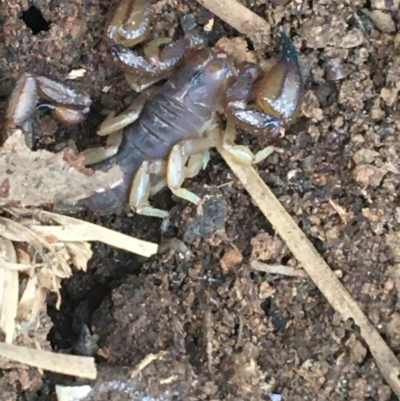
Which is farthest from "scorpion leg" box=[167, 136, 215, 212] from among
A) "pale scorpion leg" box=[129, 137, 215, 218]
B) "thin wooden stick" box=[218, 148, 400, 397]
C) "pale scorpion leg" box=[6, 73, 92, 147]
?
"pale scorpion leg" box=[6, 73, 92, 147]

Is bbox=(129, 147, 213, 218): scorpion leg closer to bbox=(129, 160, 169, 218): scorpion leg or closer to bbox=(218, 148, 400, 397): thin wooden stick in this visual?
bbox=(129, 160, 169, 218): scorpion leg

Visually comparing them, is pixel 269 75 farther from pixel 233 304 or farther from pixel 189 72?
pixel 233 304

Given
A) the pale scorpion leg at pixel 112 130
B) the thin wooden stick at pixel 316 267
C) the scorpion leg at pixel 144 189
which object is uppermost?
the pale scorpion leg at pixel 112 130

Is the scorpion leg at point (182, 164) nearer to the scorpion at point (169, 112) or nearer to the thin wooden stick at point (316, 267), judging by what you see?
the scorpion at point (169, 112)

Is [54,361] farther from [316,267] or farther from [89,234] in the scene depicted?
[316,267]

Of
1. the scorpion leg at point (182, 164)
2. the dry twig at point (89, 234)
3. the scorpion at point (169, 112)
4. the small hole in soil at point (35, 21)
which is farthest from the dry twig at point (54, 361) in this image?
the small hole in soil at point (35, 21)

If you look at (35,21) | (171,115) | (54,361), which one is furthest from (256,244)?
(35,21)
